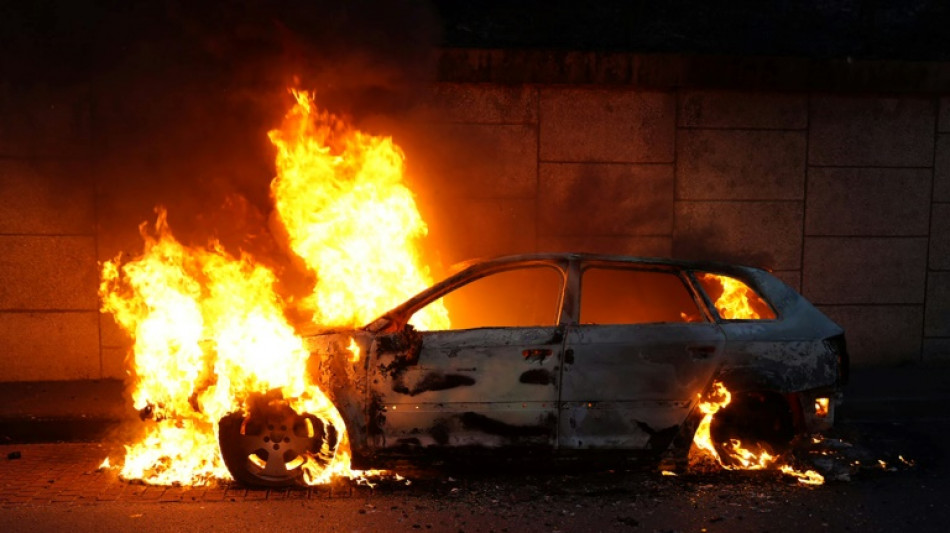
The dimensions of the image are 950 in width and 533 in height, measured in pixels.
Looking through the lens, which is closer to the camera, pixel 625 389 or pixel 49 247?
pixel 625 389

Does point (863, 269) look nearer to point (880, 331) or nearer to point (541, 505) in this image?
point (880, 331)

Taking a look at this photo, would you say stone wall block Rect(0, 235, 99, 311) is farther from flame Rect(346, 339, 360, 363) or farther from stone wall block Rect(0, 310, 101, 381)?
flame Rect(346, 339, 360, 363)

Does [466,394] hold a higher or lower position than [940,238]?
lower

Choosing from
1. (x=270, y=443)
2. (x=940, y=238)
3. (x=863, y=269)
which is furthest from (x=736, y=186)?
(x=270, y=443)

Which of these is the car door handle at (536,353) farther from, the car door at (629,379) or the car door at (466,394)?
the car door at (629,379)

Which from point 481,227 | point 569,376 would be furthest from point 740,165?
point 569,376

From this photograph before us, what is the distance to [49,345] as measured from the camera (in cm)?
830

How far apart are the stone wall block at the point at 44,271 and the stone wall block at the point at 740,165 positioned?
22.3ft

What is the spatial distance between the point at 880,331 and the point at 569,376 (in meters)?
5.91

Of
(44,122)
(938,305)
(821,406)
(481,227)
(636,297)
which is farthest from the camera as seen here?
(938,305)

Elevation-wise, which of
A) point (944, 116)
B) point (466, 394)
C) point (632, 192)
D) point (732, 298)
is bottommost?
point (466, 394)

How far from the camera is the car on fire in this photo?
16.2 feet

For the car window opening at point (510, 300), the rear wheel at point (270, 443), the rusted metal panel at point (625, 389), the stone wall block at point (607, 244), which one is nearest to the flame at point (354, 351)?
the rear wheel at point (270, 443)

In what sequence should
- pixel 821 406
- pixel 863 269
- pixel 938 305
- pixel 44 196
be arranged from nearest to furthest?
pixel 821 406
pixel 44 196
pixel 863 269
pixel 938 305
